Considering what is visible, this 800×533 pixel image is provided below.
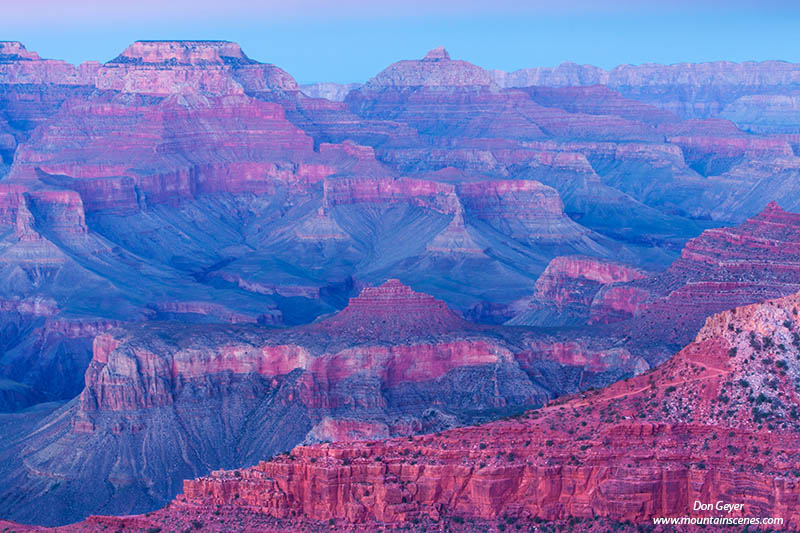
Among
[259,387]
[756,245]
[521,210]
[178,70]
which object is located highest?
[178,70]

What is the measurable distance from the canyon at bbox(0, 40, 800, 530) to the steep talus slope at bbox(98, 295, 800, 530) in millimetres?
72

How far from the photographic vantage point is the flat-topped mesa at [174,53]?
561ft

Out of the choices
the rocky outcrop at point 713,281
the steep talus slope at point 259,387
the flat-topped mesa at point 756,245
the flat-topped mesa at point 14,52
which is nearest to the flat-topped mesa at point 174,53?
the flat-topped mesa at point 14,52

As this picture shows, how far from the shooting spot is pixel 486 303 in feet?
339

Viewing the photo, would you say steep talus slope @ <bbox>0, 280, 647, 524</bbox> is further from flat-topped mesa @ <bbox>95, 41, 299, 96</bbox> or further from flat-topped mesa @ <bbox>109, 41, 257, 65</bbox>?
flat-topped mesa @ <bbox>109, 41, 257, 65</bbox>

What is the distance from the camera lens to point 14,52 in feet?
640

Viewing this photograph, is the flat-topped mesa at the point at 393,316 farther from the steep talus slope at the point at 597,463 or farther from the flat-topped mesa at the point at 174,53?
the flat-topped mesa at the point at 174,53

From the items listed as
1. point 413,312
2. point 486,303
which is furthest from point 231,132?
point 413,312

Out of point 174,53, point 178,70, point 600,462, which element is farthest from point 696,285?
point 174,53

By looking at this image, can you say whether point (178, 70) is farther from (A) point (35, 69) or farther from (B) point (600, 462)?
Result: (B) point (600, 462)

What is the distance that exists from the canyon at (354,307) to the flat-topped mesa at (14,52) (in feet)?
1.84

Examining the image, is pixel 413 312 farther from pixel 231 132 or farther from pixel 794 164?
pixel 794 164

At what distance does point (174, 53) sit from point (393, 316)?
11513 cm

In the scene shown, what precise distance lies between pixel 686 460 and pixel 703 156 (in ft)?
566
